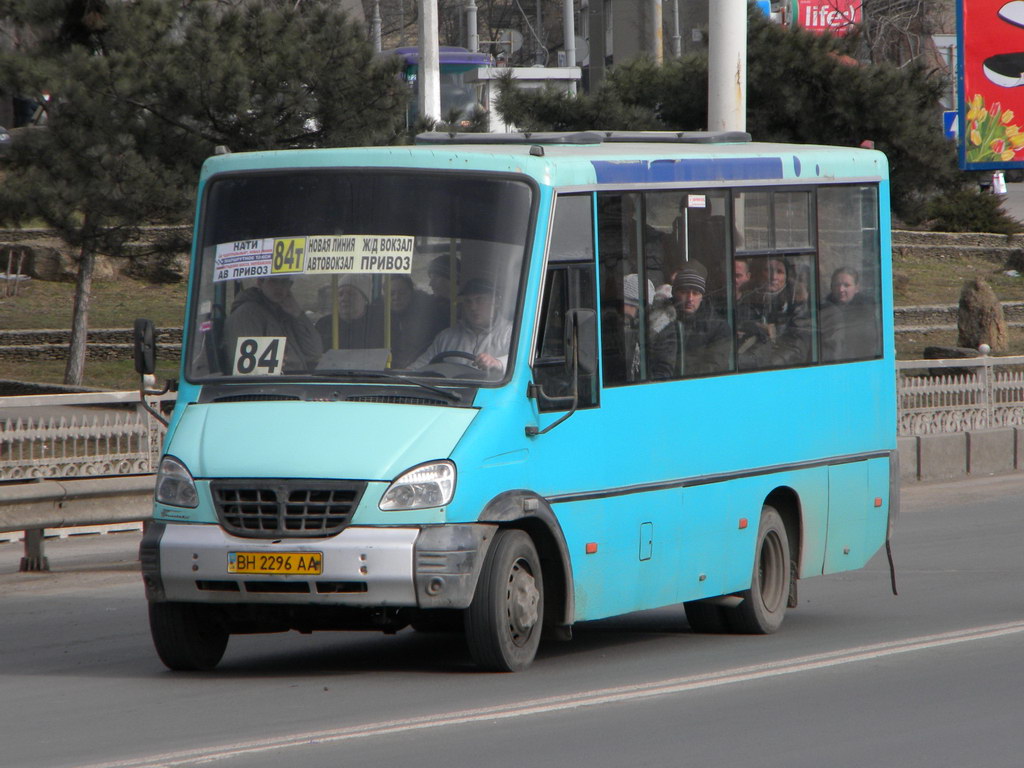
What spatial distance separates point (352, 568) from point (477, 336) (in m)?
1.27

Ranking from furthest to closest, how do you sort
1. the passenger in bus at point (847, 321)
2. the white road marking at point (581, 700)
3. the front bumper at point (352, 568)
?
the passenger in bus at point (847, 321) → the front bumper at point (352, 568) → the white road marking at point (581, 700)

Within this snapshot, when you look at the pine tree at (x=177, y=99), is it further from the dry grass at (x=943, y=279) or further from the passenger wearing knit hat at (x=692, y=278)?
the dry grass at (x=943, y=279)

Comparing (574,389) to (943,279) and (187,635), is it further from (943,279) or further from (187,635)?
(943,279)

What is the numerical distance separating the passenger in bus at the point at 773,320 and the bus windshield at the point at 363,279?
6.54 feet

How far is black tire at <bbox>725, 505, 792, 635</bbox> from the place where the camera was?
10078 millimetres

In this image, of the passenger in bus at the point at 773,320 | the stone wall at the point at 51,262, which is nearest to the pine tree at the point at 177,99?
the stone wall at the point at 51,262

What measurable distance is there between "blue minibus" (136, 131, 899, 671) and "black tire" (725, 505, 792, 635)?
0.06 meters

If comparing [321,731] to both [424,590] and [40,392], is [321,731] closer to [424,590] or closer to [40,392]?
[424,590]

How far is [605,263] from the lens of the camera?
8820mm

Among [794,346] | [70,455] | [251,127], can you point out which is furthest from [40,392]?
[794,346]

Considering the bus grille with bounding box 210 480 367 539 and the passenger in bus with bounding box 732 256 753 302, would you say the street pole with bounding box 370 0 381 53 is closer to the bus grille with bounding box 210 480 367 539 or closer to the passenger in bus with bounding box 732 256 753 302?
A: the passenger in bus with bounding box 732 256 753 302

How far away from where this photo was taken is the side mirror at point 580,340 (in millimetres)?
8289

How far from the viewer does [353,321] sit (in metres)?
8.26

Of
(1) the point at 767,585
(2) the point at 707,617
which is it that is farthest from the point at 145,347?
(1) the point at 767,585
